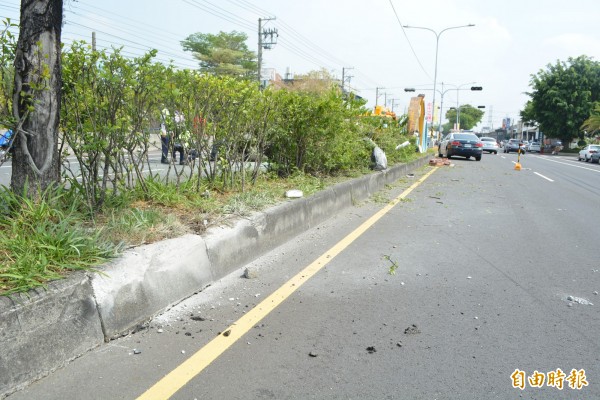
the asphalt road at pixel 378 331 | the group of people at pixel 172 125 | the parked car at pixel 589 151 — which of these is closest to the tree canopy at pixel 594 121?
the parked car at pixel 589 151

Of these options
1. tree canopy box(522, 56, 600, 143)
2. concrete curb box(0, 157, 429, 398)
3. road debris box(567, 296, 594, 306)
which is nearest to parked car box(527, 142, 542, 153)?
tree canopy box(522, 56, 600, 143)

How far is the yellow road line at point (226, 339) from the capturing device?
9.33 feet

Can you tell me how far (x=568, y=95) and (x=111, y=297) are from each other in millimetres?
60907

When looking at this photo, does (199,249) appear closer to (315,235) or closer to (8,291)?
(8,291)

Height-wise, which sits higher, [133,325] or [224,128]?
[224,128]

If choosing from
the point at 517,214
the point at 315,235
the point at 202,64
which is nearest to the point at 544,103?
the point at 202,64

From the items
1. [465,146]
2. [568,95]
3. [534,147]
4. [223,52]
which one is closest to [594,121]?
[568,95]

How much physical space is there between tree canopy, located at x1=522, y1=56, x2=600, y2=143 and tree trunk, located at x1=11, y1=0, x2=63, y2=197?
59.3 metres

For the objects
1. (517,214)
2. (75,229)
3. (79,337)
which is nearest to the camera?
(79,337)

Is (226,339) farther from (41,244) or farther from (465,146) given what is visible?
(465,146)

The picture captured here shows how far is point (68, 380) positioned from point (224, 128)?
4.25 m

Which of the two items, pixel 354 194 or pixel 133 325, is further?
pixel 354 194

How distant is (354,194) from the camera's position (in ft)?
32.0

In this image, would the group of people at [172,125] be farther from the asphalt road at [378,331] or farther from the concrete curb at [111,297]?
the asphalt road at [378,331]
